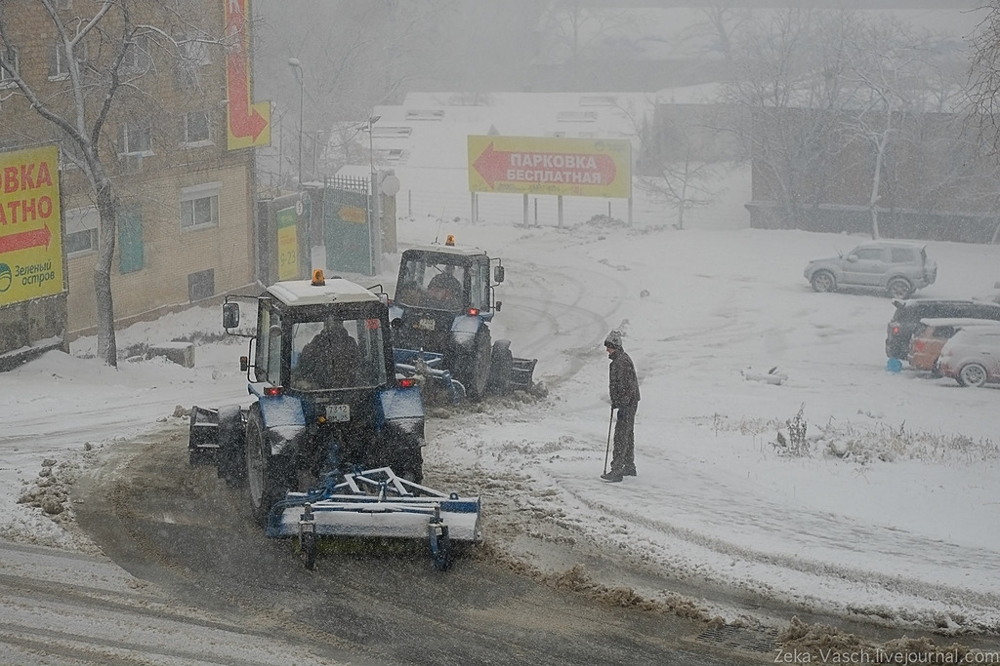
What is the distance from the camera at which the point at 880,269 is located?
3141 cm

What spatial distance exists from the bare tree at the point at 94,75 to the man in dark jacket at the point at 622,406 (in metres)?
12.1

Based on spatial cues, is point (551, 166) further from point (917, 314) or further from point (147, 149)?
point (917, 314)

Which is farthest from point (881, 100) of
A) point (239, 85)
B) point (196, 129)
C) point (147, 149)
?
point (147, 149)

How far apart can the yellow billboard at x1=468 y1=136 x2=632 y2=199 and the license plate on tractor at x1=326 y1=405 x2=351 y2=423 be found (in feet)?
113

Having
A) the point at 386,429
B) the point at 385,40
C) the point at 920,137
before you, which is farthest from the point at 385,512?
the point at 385,40

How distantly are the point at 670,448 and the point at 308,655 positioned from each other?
6.71 m

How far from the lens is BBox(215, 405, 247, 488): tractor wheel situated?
11273 mm

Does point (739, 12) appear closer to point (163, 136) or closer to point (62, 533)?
point (163, 136)

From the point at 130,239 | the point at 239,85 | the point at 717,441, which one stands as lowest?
the point at 717,441

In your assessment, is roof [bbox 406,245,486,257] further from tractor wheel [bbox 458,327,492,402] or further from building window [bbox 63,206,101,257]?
building window [bbox 63,206,101,257]

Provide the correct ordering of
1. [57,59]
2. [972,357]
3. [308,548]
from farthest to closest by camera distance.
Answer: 1. [57,59]
2. [972,357]
3. [308,548]

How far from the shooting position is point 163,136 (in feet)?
81.7

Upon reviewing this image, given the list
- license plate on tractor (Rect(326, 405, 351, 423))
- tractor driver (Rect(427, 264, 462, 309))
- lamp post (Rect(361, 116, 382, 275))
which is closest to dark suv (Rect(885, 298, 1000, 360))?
tractor driver (Rect(427, 264, 462, 309))

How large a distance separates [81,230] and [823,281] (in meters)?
19.5
